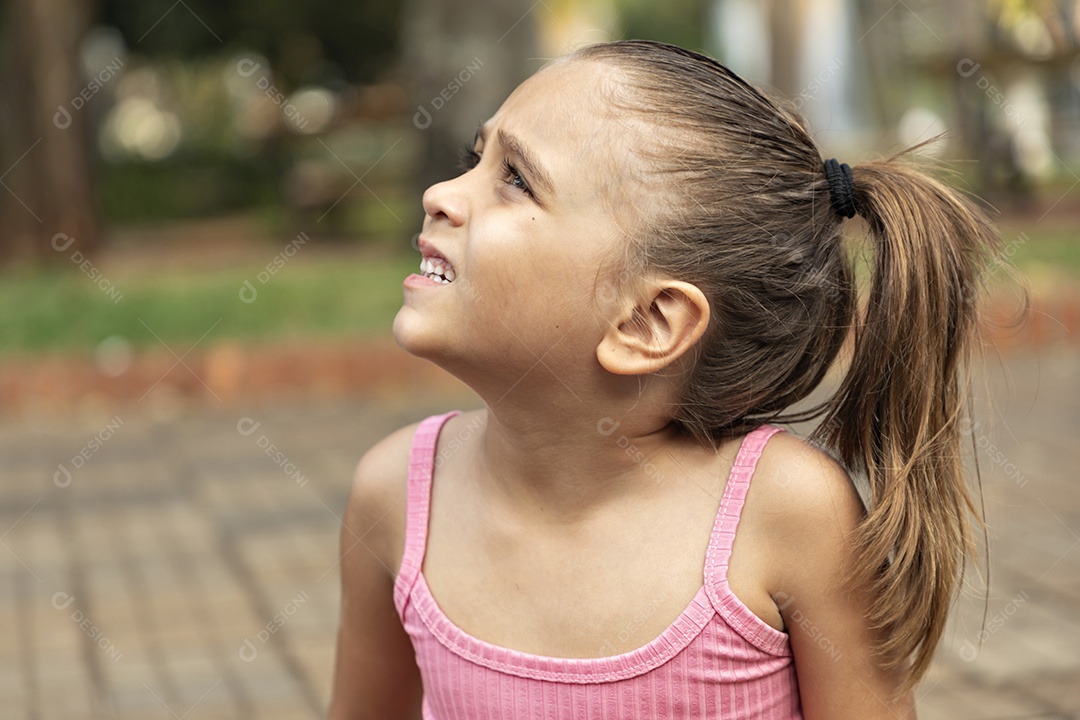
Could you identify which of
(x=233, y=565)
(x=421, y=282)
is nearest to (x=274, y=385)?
(x=233, y=565)

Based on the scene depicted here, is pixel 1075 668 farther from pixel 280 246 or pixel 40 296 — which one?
pixel 280 246

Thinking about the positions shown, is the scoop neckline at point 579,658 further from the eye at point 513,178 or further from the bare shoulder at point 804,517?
the eye at point 513,178

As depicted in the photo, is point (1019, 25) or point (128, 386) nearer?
point (128, 386)

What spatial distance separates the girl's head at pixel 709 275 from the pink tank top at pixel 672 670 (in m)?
0.13

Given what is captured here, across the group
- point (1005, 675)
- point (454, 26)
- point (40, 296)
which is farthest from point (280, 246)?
point (1005, 675)

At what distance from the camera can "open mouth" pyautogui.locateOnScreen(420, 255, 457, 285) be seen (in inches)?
64.0

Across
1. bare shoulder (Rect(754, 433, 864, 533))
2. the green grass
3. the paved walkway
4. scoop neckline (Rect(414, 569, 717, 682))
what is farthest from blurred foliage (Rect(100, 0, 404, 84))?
bare shoulder (Rect(754, 433, 864, 533))

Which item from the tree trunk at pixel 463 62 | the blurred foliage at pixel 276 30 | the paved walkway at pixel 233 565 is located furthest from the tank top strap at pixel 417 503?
the blurred foliage at pixel 276 30

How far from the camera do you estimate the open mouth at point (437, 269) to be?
1625mm

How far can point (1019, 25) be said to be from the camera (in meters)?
10.2

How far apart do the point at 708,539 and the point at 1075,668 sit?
5.26 feet

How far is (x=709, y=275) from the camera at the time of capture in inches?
63.1

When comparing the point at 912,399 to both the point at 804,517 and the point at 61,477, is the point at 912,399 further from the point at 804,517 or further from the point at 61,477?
the point at 61,477

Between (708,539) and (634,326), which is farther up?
(634,326)
